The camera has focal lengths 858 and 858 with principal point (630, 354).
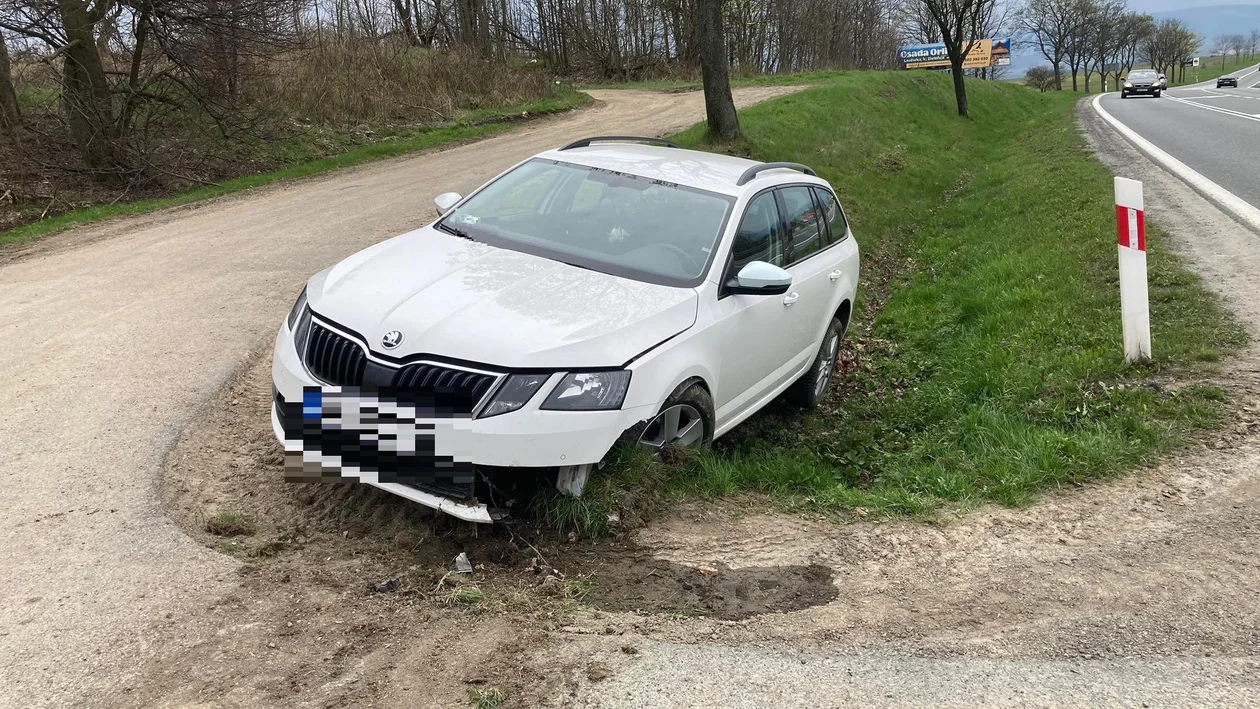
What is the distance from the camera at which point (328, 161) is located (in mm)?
17578

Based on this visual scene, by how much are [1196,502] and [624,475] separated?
9.06 ft

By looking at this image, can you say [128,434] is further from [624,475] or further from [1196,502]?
[1196,502]

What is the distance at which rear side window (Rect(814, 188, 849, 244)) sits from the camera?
20.9 feet

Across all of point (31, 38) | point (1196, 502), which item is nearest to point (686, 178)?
point (1196, 502)

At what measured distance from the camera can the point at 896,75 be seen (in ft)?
115

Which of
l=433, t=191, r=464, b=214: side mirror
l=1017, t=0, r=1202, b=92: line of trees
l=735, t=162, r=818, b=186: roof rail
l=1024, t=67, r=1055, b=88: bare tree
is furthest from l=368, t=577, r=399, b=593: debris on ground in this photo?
l=1024, t=67, r=1055, b=88: bare tree

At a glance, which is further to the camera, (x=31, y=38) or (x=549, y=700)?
(x=31, y=38)

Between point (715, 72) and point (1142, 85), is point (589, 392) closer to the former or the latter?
point (715, 72)

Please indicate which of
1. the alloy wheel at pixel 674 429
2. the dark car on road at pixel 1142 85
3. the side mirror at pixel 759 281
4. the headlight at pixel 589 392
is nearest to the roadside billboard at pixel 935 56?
the dark car on road at pixel 1142 85

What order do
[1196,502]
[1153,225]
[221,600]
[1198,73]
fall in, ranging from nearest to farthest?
[221,600] < [1196,502] < [1153,225] < [1198,73]

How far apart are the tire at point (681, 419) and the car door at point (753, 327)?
0.52ft

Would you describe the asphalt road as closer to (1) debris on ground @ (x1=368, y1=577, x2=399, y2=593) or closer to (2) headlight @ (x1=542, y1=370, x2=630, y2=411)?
(2) headlight @ (x1=542, y1=370, x2=630, y2=411)

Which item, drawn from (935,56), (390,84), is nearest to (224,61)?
(390,84)

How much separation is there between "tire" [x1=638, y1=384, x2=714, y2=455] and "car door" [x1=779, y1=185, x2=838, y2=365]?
1170 millimetres
